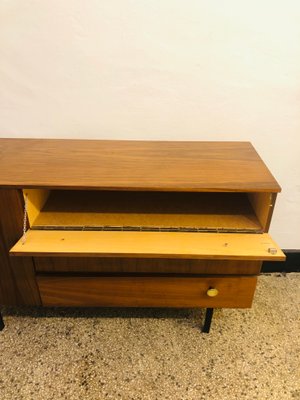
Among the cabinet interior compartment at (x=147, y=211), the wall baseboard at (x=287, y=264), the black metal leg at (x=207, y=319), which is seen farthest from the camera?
the wall baseboard at (x=287, y=264)

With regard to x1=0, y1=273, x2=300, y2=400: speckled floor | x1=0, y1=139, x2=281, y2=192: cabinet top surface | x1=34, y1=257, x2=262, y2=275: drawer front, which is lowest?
x1=0, y1=273, x2=300, y2=400: speckled floor

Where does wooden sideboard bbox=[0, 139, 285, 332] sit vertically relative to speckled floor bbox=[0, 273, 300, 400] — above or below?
above

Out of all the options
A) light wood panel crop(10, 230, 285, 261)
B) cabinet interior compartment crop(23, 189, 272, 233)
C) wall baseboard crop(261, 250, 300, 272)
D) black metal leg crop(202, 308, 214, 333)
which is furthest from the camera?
wall baseboard crop(261, 250, 300, 272)

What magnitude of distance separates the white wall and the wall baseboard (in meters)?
0.42

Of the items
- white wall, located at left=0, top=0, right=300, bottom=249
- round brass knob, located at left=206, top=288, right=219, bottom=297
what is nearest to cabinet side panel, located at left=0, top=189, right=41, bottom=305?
white wall, located at left=0, top=0, right=300, bottom=249

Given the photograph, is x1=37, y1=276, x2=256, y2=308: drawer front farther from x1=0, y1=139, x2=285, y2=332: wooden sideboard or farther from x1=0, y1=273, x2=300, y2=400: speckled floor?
x1=0, y1=273, x2=300, y2=400: speckled floor

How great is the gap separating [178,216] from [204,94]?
0.44 meters

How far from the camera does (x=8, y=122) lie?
1.12m

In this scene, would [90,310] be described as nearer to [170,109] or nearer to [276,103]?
[170,109]

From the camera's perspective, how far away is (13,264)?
0.94 meters

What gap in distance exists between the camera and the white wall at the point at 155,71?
3.18 feet

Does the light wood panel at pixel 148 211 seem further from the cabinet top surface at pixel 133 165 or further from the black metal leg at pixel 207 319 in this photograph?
the black metal leg at pixel 207 319

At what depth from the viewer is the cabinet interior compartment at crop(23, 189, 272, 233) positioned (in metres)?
0.89

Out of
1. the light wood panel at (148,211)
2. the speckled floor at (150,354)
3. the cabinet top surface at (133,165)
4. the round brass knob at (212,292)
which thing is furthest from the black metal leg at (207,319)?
the cabinet top surface at (133,165)
